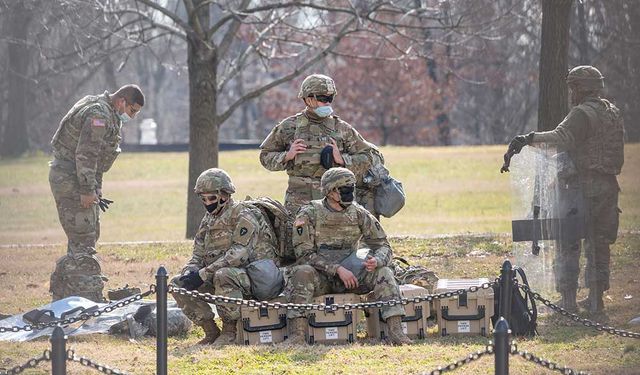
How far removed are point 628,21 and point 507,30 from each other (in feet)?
33.6

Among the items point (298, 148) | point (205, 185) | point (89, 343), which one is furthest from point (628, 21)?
point (89, 343)

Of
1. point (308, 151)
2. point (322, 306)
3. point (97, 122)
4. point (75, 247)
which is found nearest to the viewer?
point (322, 306)

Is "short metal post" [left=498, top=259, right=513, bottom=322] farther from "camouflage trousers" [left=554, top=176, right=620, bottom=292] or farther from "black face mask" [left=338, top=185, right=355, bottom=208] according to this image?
"camouflage trousers" [left=554, top=176, right=620, bottom=292]

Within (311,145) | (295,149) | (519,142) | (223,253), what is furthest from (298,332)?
(519,142)

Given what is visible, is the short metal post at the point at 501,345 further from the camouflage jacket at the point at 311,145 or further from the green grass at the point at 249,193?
the green grass at the point at 249,193

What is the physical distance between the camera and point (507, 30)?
79.8 feet

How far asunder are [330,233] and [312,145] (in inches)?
43.4

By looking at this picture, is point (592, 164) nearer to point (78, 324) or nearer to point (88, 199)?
point (78, 324)

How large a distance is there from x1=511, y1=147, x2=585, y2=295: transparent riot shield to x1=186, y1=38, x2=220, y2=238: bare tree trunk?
7808 mm

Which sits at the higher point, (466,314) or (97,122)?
(97,122)

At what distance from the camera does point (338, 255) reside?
10.1 meters

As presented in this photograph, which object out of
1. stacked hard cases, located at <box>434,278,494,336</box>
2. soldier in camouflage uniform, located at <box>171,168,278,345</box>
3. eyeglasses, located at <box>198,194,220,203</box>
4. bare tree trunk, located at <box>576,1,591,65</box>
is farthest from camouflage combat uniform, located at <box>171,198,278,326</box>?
bare tree trunk, located at <box>576,1,591,65</box>

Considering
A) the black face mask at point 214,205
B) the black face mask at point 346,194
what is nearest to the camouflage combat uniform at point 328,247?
the black face mask at point 346,194

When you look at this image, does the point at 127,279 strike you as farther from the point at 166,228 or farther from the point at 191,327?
the point at 166,228
